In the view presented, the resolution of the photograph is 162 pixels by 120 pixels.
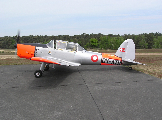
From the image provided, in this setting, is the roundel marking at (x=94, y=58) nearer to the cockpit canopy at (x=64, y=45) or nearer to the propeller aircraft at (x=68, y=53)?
the propeller aircraft at (x=68, y=53)

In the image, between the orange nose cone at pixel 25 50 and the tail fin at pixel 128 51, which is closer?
the orange nose cone at pixel 25 50

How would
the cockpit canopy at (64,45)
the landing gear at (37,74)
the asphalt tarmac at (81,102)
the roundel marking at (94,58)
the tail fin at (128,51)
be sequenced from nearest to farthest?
the asphalt tarmac at (81,102), the landing gear at (37,74), the cockpit canopy at (64,45), the roundel marking at (94,58), the tail fin at (128,51)

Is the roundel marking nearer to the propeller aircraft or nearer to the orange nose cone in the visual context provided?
the propeller aircraft

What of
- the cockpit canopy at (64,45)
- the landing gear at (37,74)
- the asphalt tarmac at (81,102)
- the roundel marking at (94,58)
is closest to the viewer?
the asphalt tarmac at (81,102)

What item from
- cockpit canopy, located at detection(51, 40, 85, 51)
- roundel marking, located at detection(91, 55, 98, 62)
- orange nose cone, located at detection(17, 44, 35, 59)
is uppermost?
cockpit canopy, located at detection(51, 40, 85, 51)

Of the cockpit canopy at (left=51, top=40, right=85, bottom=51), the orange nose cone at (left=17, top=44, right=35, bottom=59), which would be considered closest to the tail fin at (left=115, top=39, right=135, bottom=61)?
the cockpit canopy at (left=51, top=40, right=85, bottom=51)

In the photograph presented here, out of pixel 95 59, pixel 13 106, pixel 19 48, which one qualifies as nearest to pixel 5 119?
pixel 13 106

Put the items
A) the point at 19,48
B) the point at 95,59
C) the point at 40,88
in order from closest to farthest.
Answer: the point at 40,88 < the point at 19,48 < the point at 95,59

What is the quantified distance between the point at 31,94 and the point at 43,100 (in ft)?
3.23

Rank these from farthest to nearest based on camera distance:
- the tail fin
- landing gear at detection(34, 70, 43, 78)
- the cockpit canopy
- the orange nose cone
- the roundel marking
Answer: the tail fin → the roundel marking → the cockpit canopy → the orange nose cone → landing gear at detection(34, 70, 43, 78)

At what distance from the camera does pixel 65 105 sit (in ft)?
15.9

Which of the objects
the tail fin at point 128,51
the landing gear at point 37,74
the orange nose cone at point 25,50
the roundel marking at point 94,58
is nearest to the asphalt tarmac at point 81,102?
the landing gear at point 37,74

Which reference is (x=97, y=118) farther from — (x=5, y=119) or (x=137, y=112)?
(x=5, y=119)

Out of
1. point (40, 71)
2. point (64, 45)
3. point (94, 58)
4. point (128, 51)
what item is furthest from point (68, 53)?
point (128, 51)
